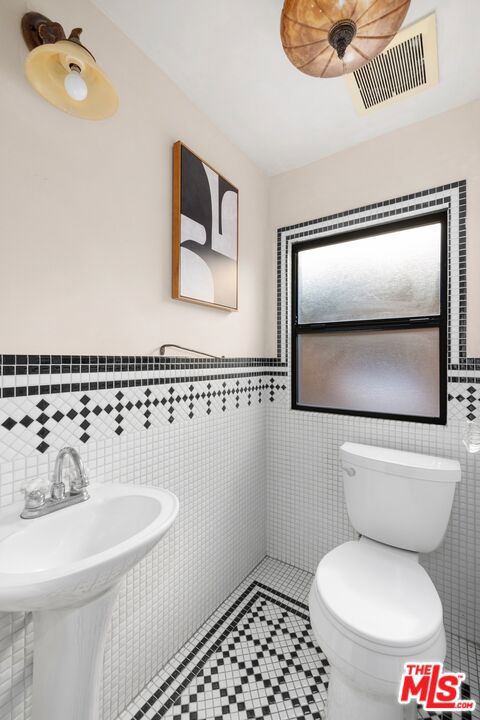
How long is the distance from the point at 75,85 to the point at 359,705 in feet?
6.61

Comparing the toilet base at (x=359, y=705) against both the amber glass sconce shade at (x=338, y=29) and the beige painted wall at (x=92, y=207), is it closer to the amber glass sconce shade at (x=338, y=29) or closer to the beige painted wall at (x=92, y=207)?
the beige painted wall at (x=92, y=207)

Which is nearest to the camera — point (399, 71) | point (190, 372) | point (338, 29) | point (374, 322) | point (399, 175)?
point (338, 29)

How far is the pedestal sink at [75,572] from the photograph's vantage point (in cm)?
66

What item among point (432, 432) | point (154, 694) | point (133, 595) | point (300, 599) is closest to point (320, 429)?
point (432, 432)

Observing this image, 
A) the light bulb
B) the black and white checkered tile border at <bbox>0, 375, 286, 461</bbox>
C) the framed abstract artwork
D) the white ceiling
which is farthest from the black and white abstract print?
the light bulb

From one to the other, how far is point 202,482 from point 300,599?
898 millimetres

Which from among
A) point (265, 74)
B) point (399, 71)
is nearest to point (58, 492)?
point (265, 74)

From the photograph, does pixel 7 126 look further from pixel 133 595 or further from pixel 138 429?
pixel 133 595

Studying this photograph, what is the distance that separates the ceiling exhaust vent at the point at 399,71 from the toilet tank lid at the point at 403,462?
5.37ft

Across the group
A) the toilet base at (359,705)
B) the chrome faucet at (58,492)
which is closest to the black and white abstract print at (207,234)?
the chrome faucet at (58,492)

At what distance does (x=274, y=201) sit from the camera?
2.07 meters

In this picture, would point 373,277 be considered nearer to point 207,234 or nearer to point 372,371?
point 372,371

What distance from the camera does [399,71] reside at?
1307mm

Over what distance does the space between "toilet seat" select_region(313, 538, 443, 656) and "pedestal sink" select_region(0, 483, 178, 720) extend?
674 mm
